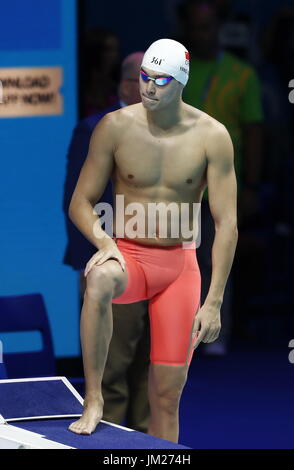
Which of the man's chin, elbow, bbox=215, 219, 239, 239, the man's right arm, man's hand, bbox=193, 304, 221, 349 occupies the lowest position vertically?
man's hand, bbox=193, 304, 221, 349

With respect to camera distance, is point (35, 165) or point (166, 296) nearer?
point (166, 296)

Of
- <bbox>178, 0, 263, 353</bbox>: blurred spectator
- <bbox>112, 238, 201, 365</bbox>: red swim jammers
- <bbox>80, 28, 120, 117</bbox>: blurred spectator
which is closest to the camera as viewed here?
<bbox>112, 238, 201, 365</bbox>: red swim jammers

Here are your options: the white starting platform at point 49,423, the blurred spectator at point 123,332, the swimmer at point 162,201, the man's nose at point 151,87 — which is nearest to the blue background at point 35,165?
the blurred spectator at point 123,332

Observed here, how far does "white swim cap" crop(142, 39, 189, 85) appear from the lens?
5.09 metres

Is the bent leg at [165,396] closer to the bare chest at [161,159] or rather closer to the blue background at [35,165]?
the bare chest at [161,159]

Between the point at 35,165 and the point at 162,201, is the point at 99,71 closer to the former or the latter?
the point at 35,165

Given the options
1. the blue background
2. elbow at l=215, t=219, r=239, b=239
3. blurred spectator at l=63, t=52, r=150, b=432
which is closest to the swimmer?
elbow at l=215, t=219, r=239, b=239

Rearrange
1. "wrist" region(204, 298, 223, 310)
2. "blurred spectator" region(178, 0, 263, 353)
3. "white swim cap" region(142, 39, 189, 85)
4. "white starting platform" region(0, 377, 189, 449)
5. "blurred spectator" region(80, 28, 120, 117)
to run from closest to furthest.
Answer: "white starting platform" region(0, 377, 189, 449)
"white swim cap" region(142, 39, 189, 85)
"wrist" region(204, 298, 223, 310)
"blurred spectator" region(80, 28, 120, 117)
"blurred spectator" region(178, 0, 263, 353)

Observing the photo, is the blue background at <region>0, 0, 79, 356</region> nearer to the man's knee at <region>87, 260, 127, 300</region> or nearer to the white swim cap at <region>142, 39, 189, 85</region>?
the white swim cap at <region>142, 39, 189, 85</region>

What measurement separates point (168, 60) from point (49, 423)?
4.80 ft

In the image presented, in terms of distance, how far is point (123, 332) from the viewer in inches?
254

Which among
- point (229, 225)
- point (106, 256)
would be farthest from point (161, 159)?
point (106, 256)

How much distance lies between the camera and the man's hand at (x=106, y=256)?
5.00 m
